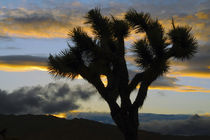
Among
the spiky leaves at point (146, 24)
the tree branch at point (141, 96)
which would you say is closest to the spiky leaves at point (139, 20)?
the spiky leaves at point (146, 24)

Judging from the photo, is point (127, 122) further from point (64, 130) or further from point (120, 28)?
point (64, 130)

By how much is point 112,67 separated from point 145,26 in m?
2.30

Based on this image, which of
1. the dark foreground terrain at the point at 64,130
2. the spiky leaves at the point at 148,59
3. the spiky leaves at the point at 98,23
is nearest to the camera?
the spiky leaves at the point at 148,59

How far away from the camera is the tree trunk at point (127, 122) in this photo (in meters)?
10.9

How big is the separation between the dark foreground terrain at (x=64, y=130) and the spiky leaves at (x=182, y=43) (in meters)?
10.4

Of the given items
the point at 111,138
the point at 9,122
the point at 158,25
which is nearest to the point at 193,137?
the point at 111,138

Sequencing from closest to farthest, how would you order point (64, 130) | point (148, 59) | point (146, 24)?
point (148, 59), point (146, 24), point (64, 130)

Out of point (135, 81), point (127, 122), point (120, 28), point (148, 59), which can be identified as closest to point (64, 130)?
point (127, 122)

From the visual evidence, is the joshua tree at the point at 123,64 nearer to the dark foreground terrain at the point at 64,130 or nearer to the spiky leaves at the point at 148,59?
the spiky leaves at the point at 148,59

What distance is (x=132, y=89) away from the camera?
11078 mm

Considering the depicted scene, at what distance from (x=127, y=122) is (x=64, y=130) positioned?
1200 cm

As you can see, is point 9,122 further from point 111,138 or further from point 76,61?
point 76,61

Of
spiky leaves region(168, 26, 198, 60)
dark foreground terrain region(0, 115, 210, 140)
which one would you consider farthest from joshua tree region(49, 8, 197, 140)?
dark foreground terrain region(0, 115, 210, 140)

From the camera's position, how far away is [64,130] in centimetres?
2195
